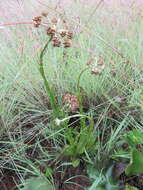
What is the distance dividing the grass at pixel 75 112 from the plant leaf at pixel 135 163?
71 millimetres

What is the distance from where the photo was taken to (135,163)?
70 cm

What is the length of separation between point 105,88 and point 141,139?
1.22 feet

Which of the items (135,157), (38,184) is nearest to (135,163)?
(135,157)

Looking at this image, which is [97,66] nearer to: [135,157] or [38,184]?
[135,157]

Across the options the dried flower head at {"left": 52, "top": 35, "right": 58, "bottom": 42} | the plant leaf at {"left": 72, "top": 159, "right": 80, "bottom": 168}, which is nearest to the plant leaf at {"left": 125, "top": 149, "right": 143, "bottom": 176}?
the plant leaf at {"left": 72, "top": 159, "right": 80, "bottom": 168}

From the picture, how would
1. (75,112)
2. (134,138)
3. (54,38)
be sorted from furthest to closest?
(75,112)
(134,138)
(54,38)

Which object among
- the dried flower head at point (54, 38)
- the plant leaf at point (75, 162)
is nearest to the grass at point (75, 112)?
the plant leaf at point (75, 162)

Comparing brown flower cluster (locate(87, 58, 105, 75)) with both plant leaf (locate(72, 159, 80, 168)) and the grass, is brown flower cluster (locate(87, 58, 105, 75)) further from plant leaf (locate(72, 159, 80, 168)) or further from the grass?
plant leaf (locate(72, 159, 80, 168))

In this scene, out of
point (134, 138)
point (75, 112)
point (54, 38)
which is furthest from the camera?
point (75, 112)

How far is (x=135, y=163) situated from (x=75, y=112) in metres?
0.34

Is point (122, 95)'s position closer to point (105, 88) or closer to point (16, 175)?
point (105, 88)

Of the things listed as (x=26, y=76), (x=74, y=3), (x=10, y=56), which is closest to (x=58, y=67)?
(x=26, y=76)

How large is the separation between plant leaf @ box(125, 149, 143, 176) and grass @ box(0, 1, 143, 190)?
0.07 metres

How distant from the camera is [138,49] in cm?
115
